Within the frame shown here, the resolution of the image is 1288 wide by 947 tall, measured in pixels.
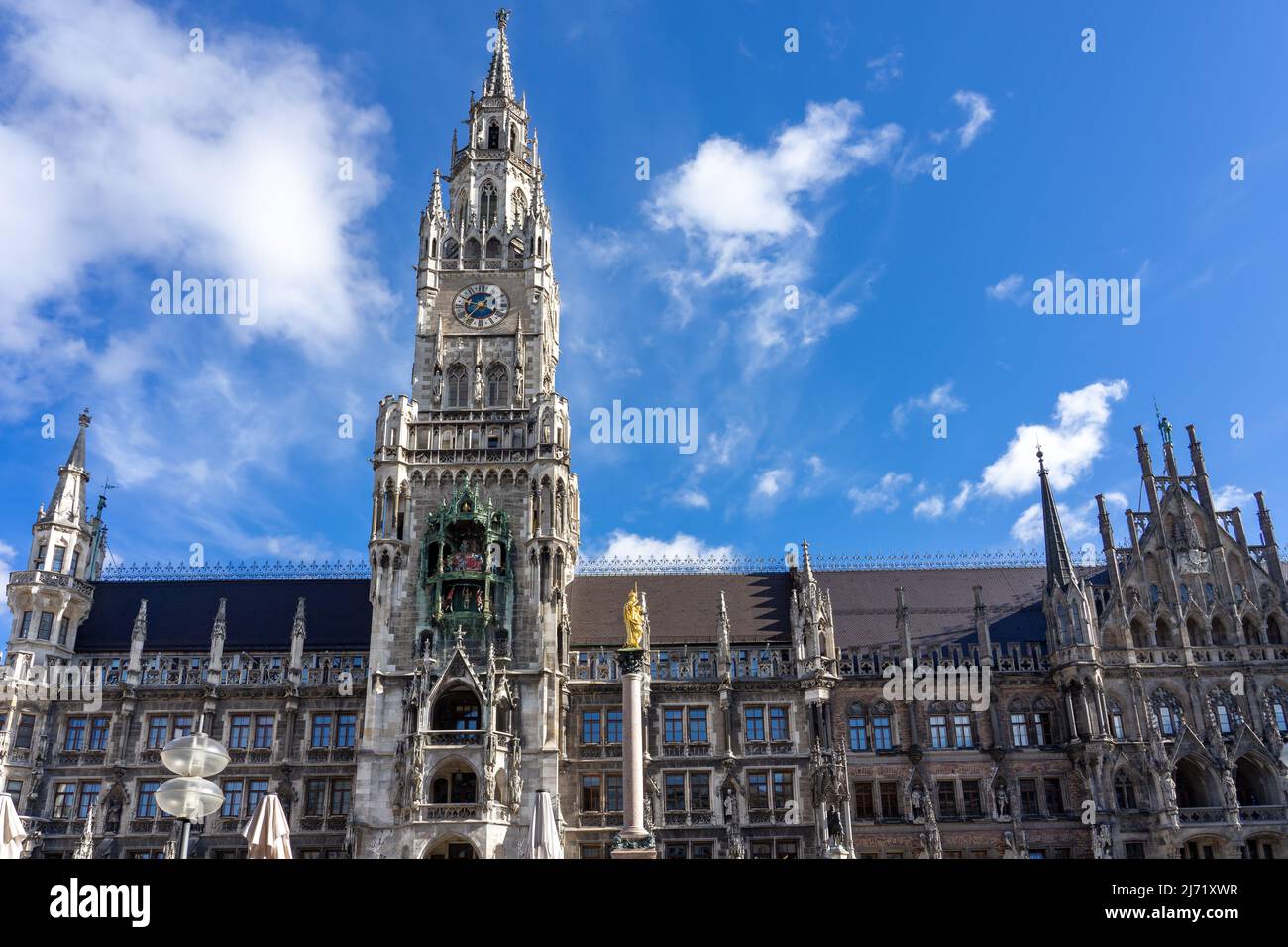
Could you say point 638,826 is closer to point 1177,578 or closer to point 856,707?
point 856,707

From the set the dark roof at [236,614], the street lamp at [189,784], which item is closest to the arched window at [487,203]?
the dark roof at [236,614]

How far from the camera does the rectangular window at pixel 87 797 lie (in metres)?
46.8

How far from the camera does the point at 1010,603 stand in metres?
53.0

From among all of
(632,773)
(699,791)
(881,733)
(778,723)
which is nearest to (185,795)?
(632,773)

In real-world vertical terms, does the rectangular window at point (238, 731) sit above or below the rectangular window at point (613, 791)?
above

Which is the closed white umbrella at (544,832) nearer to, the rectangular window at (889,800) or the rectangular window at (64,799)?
the rectangular window at (889,800)

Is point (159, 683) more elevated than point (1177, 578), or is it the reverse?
point (1177, 578)

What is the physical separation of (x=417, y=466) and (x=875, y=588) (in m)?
25.0

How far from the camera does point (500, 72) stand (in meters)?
64.1

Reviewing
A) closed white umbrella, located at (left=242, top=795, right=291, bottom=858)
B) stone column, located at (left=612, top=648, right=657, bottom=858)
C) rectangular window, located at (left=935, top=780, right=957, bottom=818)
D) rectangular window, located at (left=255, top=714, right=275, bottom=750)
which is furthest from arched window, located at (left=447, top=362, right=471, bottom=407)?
rectangular window, located at (left=935, top=780, right=957, bottom=818)

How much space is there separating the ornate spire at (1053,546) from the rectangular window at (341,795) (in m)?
34.6

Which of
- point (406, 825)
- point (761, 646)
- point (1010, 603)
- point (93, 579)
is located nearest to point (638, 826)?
point (406, 825)

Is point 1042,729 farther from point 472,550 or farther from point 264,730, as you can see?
point 264,730
